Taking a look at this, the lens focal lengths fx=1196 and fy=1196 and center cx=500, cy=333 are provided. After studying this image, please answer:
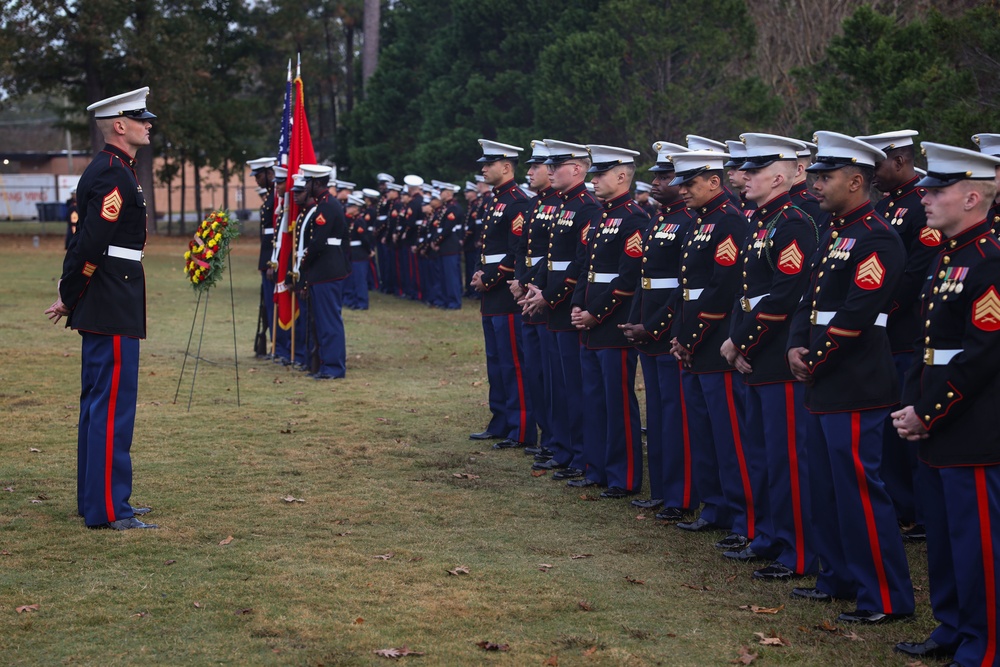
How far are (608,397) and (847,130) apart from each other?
706 centimetres

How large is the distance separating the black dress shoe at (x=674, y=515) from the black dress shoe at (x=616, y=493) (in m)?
0.62

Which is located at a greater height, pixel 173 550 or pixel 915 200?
pixel 915 200

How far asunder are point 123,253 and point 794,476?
4.07 metres

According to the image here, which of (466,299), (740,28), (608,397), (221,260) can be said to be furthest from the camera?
(466,299)

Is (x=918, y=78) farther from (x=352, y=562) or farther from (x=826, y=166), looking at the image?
(x=352, y=562)

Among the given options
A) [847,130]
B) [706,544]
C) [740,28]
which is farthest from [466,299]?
[706,544]

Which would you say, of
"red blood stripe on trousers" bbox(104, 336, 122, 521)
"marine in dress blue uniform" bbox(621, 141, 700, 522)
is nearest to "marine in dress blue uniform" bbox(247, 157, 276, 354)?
"red blood stripe on trousers" bbox(104, 336, 122, 521)

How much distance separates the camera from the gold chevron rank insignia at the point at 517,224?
10.1 metres

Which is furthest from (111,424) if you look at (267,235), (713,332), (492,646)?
(267,235)

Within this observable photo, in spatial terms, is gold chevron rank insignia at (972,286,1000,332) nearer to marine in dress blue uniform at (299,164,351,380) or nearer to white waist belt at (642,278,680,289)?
white waist belt at (642,278,680,289)

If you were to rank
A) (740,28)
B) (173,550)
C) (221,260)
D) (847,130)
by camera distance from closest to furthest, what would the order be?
(173,550), (221,260), (847,130), (740,28)

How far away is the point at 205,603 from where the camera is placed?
19.0ft

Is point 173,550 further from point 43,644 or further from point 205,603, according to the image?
point 43,644

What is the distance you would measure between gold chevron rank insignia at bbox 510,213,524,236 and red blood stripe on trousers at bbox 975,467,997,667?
225 inches
